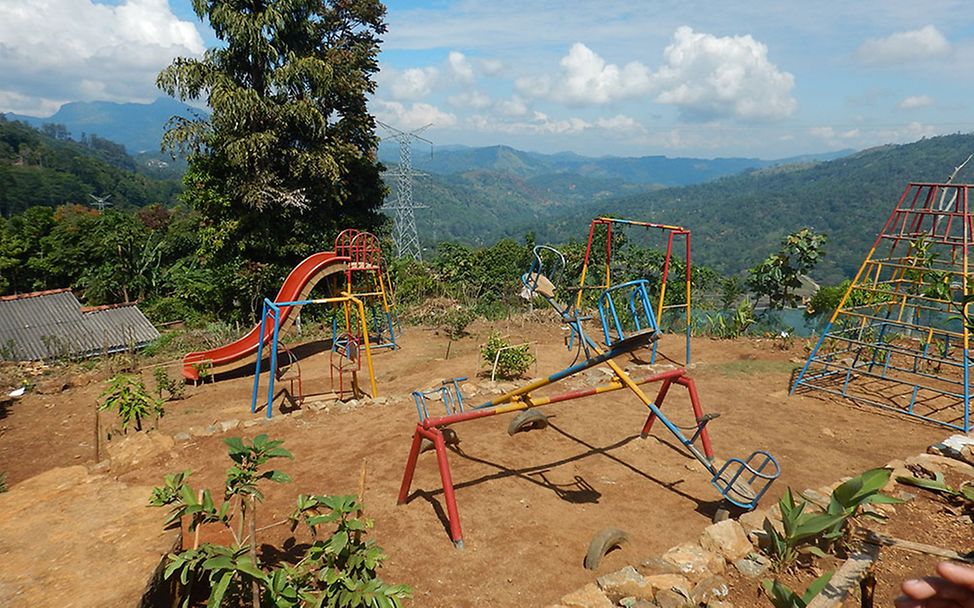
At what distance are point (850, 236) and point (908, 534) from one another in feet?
443

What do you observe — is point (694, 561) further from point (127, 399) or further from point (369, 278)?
point (369, 278)

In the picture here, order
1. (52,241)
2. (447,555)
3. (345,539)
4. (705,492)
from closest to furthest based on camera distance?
(345,539), (447,555), (705,492), (52,241)

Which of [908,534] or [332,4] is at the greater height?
[332,4]

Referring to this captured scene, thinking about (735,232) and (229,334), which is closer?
(229,334)

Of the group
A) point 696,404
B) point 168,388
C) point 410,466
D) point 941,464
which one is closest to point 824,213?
point 941,464

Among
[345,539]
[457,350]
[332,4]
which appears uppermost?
[332,4]

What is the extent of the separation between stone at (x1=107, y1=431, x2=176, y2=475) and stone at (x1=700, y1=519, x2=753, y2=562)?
631 cm

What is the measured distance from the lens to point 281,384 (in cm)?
1022

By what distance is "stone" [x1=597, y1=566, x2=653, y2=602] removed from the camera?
3768mm

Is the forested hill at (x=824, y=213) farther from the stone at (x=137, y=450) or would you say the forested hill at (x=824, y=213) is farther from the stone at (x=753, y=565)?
the stone at (x=137, y=450)

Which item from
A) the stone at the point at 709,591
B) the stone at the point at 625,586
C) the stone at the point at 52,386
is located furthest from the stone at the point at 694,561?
the stone at the point at 52,386

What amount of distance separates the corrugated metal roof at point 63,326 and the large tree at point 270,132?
371 cm

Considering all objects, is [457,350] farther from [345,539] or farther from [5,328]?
[5,328]

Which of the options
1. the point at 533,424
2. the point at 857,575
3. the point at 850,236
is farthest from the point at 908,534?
the point at 850,236
